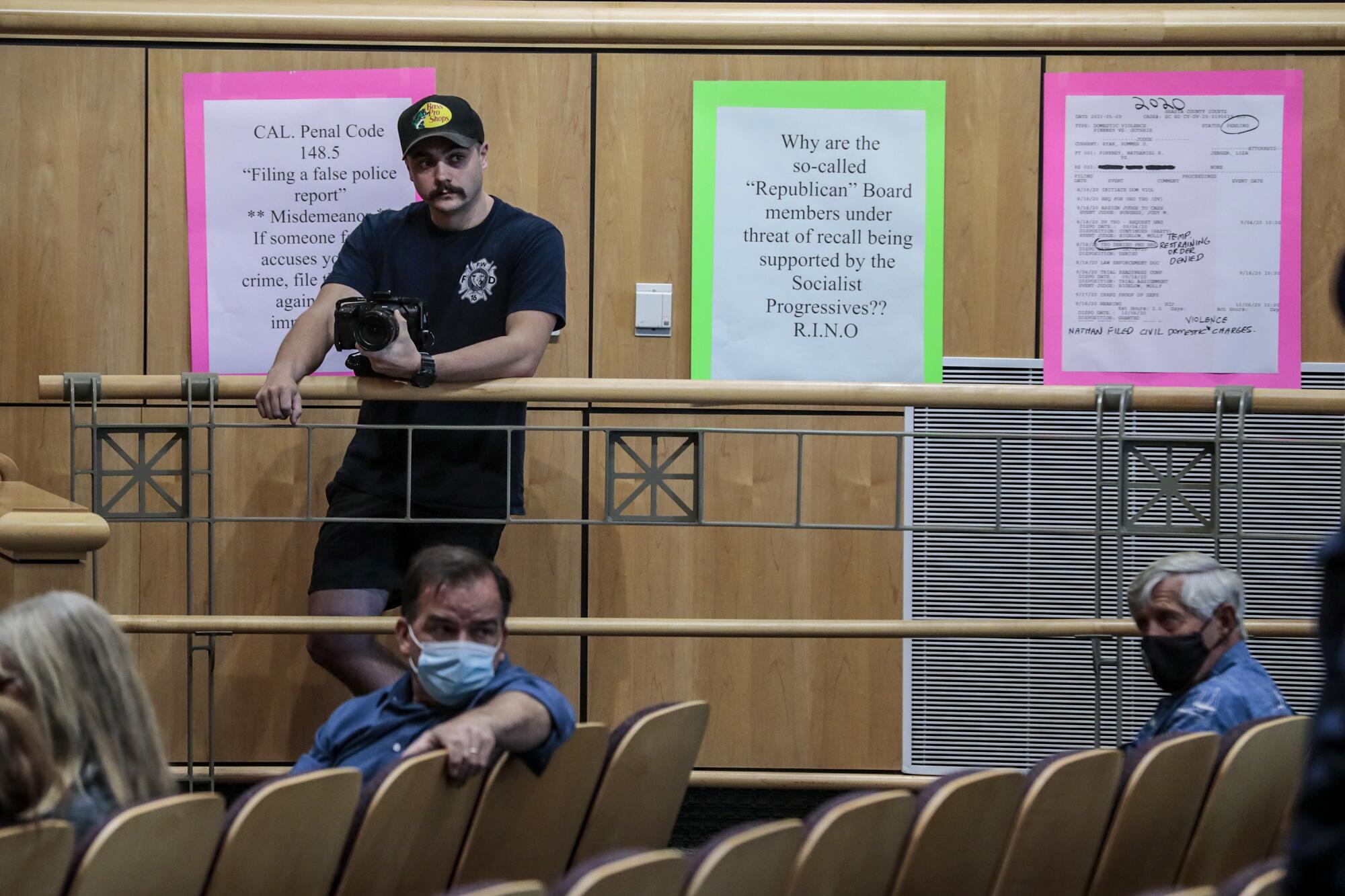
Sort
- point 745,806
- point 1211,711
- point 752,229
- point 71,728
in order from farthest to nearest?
point 752,229
point 745,806
point 1211,711
point 71,728

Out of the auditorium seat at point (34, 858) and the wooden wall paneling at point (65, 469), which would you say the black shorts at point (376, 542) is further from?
the auditorium seat at point (34, 858)

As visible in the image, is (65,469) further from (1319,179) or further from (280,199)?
(1319,179)

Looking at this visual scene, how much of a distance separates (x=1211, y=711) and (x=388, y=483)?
1.75m

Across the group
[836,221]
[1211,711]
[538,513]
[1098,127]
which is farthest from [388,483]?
[1098,127]

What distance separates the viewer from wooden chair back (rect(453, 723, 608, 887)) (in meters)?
1.82

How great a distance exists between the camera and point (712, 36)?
373cm

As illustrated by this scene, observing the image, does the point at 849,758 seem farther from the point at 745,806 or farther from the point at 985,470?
the point at 985,470

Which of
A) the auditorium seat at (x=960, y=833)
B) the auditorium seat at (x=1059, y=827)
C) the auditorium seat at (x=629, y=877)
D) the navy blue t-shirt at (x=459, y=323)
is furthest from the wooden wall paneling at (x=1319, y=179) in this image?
the auditorium seat at (x=629, y=877)

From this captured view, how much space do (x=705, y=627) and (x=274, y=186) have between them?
1.80 metres

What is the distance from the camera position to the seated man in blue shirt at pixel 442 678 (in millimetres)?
1966

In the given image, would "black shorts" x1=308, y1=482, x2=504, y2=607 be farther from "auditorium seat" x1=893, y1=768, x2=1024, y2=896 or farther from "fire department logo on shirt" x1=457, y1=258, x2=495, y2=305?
"auditorium seat" x1=893, y1=768, x2=1024, y2=896

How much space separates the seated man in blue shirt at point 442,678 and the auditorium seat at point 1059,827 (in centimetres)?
60

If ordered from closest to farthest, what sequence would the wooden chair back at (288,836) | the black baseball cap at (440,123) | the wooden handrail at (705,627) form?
the wooden chair back at (288,836)
the wooden handrail at (705,627)
the black baseball cap at (440,123)

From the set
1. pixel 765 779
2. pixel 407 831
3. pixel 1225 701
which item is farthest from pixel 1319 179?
pixel 407 831
